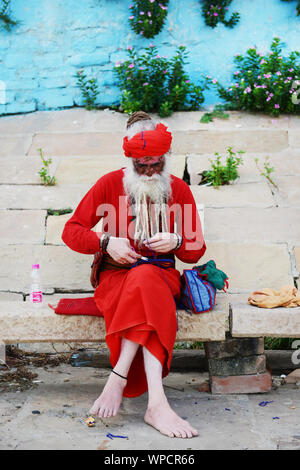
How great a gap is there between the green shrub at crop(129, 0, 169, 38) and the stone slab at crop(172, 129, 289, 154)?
45.6 inches

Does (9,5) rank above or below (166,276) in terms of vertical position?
above

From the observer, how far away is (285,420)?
→ 11.2 feet

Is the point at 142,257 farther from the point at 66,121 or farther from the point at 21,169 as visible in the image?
the point at 66,121

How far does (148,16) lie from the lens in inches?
255

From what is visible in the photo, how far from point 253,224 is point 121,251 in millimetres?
1878

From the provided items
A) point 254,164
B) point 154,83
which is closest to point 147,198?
point 254,164

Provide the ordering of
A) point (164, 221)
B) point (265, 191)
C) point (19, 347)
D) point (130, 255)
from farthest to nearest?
point (265, 191) → point (19, 347) → point (164, 221) → point (130, 255)

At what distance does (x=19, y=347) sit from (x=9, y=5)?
3.88 meters

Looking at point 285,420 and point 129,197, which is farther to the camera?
point 129,197

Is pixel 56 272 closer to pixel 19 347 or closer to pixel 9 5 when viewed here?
pixel 19 347

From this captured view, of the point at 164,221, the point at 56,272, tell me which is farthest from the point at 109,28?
the point at 164,221

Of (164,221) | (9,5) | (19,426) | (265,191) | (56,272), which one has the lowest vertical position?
(19,426)

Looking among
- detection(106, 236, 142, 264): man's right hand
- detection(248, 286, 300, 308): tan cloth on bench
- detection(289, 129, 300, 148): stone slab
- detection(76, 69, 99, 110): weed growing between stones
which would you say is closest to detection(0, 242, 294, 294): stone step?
detection(248, 286, 300, 308): tan cloth on bench

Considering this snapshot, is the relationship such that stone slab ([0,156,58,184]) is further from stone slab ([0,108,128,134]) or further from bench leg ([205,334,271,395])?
bench leg ([205,334,271,395])
